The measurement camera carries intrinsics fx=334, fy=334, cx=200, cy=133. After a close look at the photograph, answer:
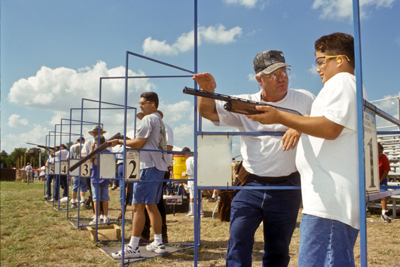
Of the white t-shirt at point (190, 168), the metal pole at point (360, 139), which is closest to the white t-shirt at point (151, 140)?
the metal pole at point (360, 139)

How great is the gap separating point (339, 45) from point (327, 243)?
36.5 inches

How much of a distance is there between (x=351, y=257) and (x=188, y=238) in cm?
467

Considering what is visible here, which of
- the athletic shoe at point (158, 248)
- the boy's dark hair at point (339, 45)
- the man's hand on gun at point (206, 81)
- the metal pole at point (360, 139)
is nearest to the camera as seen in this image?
the metal pole at point (360, 139)

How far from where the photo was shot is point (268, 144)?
225 cm

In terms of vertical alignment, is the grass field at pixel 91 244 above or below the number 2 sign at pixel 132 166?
below

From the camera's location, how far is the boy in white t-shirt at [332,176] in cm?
145

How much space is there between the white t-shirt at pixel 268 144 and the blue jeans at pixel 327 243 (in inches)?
27.7

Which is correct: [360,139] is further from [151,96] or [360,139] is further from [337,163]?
[151,96]

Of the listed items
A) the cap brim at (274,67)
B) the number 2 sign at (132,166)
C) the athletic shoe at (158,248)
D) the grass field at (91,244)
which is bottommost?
the grass field at (91,244)

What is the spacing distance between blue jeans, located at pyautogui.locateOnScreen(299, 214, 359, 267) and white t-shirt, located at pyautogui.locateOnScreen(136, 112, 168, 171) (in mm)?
2972

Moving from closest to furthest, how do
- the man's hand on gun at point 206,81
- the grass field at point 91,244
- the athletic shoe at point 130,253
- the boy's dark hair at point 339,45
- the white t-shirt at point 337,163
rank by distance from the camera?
the white t-shirt at point 337,163, the boy's dark hair at point 339,45, the man's hand on gun at point 206,81, the athletic shoe at point 130,253, the grass field at point 91,244

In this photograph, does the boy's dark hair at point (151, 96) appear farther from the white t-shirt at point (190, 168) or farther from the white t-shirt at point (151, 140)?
the white t-shirt at point (190, 168)

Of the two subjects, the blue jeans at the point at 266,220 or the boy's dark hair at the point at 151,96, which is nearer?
the blue jeans at the point at 266,220

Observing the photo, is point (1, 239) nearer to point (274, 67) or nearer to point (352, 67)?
point (274, 67)
